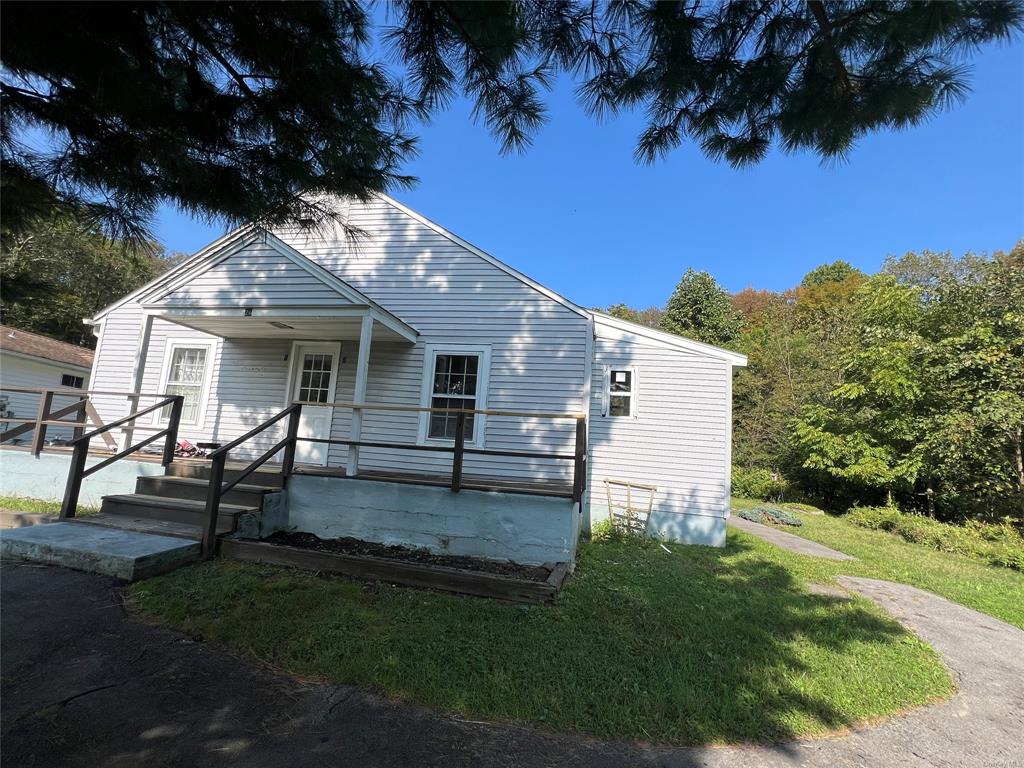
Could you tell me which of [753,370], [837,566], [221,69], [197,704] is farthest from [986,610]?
[753,370]

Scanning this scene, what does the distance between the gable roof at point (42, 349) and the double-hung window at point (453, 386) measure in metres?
14.6

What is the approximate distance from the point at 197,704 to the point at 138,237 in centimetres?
275

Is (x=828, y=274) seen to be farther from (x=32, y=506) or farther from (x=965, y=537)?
(x=32, y=506)

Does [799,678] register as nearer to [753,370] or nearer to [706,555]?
[706,555]

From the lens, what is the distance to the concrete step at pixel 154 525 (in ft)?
16.5

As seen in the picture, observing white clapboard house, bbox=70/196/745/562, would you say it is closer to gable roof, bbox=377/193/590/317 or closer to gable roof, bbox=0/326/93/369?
gable roof, bbox=377/193/590/317

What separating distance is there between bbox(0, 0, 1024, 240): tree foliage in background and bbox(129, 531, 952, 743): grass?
2.94 m

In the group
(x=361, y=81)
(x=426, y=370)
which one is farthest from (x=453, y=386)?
(x=361, y=81)

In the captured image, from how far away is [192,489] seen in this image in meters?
5.89

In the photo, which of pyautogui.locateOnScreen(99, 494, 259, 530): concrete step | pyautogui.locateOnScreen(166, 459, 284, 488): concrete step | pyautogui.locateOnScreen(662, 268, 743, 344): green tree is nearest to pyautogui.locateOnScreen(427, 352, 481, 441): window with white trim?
pyautogui.locateOnScreen(166, 459, 284, 488): concrete step

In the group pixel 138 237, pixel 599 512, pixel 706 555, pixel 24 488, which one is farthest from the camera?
pixel 599 512

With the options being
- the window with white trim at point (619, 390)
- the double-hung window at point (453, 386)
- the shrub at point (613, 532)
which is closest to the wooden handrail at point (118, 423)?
the double-hung window at point (453, 386)

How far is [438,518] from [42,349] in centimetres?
1807

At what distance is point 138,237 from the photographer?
2.85 metres
